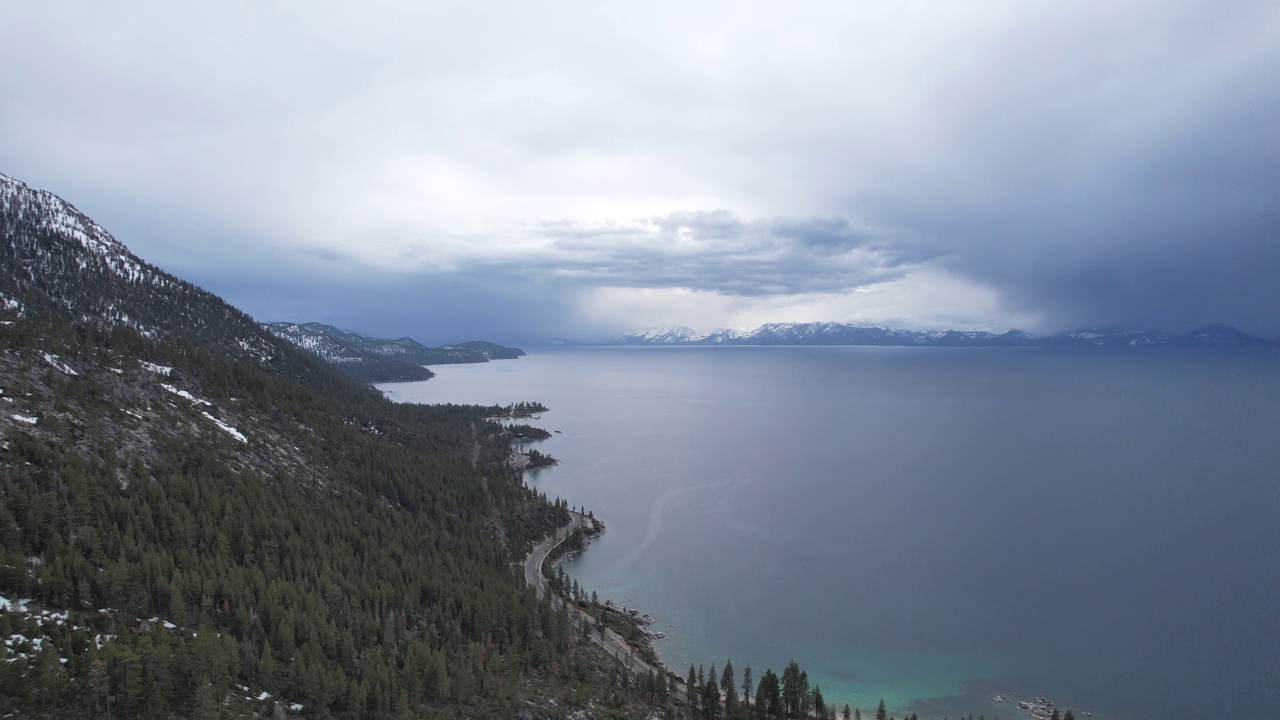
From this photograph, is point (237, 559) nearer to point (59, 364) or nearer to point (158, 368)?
point (59, 364)

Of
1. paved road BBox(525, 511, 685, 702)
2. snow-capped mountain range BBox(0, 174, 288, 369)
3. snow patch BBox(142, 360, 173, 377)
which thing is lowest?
paved road BBox(525, 511, 685, 702)

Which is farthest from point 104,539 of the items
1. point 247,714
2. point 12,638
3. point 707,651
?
point 707,651

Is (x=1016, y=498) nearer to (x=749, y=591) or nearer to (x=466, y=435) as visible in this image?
(x=749, y=591)

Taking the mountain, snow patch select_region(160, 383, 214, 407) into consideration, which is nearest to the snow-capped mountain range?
the mountain

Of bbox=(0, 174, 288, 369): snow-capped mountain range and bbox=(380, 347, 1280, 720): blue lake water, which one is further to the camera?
bbox=(0, 174, 288, 369): snow-capped mountain range

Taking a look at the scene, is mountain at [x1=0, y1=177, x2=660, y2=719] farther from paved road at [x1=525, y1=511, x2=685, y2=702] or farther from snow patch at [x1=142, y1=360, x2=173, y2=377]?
paved road at [x1=525, y1=511, x2=685, y2=702]
